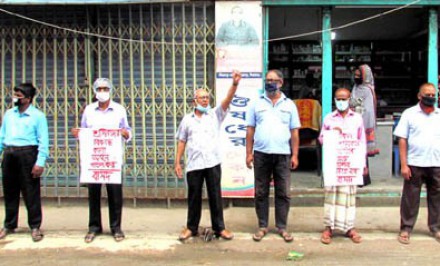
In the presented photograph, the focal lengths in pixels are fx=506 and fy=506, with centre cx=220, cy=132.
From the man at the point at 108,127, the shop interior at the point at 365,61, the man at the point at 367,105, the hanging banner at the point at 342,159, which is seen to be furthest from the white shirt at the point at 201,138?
the shop interior at the point at 365,61

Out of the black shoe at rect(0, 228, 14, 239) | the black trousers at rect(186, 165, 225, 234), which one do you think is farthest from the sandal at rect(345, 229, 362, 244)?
the black shoe at rect(0, 228, 14, 239)

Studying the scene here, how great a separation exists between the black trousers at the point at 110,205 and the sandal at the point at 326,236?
231 cm

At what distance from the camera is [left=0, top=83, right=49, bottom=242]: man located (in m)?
5.67

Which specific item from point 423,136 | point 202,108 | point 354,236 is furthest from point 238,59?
point 354,236

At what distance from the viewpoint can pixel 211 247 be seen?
5.55 metres

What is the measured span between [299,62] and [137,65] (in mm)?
5074

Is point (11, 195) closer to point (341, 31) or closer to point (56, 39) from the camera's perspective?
point (56, 39)

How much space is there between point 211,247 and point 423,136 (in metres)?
2.67

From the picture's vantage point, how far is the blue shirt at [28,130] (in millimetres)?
5668

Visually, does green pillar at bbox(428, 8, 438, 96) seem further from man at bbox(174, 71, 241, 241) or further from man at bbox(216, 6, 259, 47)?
man at bbox(174, 71, 241, 241)

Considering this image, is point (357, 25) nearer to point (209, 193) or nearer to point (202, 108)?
point (202, 108)

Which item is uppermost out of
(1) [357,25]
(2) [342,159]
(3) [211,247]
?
(1) [357,25]

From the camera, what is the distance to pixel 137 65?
7.10 m

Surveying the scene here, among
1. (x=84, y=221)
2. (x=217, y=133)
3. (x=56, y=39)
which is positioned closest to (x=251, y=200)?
(x=217, y=133)
